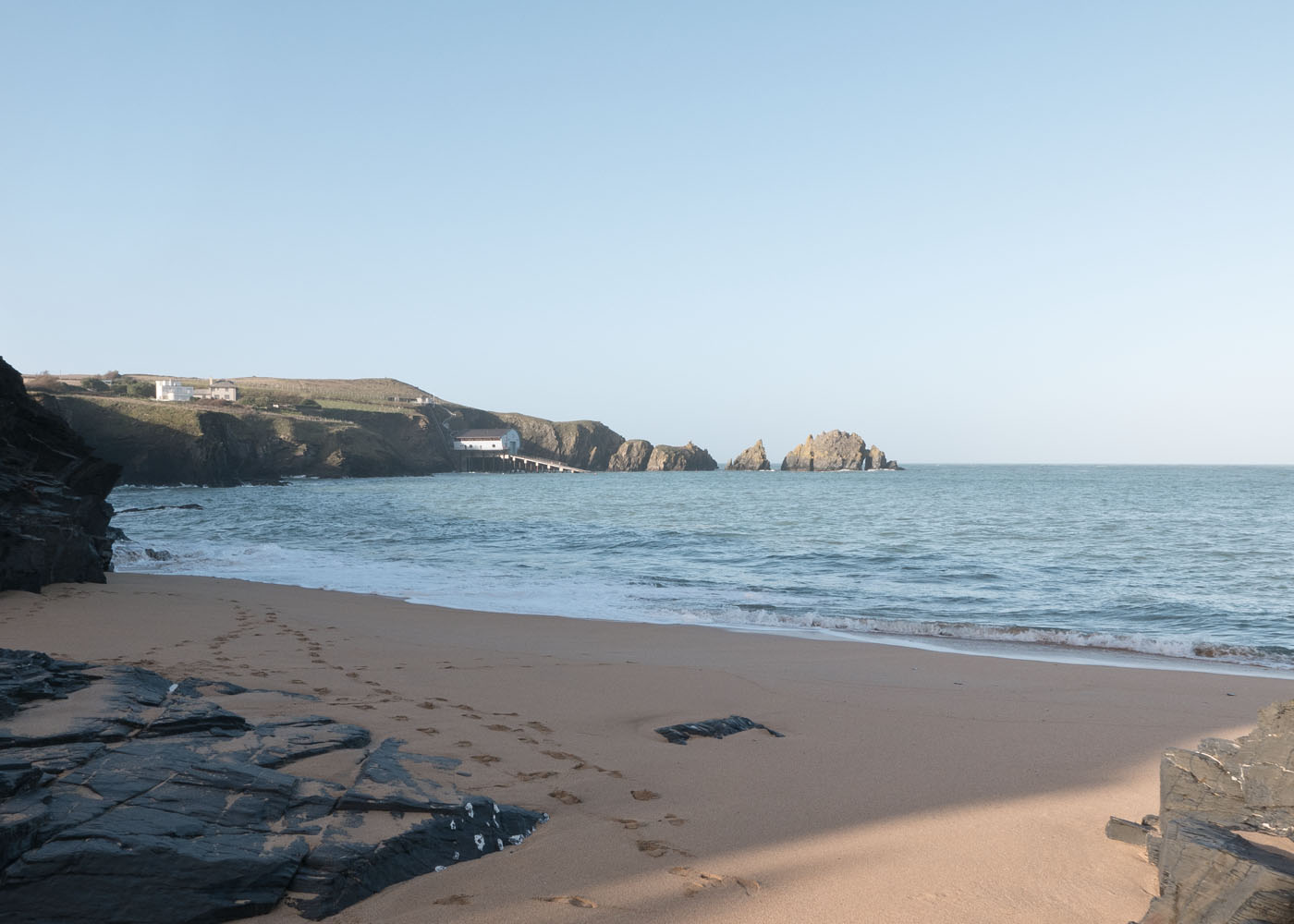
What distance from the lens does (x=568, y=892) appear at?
132 inches

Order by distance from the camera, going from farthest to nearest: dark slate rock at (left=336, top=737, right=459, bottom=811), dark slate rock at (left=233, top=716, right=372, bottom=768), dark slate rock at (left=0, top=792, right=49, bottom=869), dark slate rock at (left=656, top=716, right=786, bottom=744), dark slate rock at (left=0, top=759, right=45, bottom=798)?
dark slate rock at (left=656, top=716, right=786, bottom=744), dark slate rock at (left=233, top=716, right=372, bottom=768), dark slate rock at (left=336, top=737, right=459, bottom=811), dark slate rock at (left=0, top=759, right=45, bottom=798), dark slate rock at (left=0, top=792, right=49, bottom=869)

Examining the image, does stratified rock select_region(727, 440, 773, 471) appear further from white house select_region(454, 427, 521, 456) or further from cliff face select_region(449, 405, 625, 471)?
white house select_region(454, 427, 521, 456)

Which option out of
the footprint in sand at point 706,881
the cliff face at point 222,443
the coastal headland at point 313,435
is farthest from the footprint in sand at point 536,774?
the cliff face at point 222,443

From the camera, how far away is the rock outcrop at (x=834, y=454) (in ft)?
510

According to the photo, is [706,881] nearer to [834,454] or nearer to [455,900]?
[455,900]

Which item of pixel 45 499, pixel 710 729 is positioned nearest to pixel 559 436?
pixel 45 499

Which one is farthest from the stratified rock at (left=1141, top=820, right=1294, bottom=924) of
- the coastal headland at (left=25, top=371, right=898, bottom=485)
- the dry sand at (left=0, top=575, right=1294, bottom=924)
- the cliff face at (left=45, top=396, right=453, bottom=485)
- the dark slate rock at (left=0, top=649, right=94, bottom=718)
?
the cliff face at (left=45, top=396, right=453, bottom=485)

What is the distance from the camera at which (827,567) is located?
21.4 meters

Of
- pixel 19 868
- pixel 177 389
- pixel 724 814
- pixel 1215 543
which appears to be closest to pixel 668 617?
pixel 724 814

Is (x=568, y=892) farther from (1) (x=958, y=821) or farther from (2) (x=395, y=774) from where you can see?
(1) (x=958, y=821)

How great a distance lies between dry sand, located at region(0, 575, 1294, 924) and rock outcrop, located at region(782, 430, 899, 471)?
5837 inches

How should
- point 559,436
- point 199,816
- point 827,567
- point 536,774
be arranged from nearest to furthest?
point 199,816 < point 536,774 < point 827,567 < point 559,436

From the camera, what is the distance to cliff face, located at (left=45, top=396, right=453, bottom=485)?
230 ft

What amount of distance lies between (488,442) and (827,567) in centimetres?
11974
